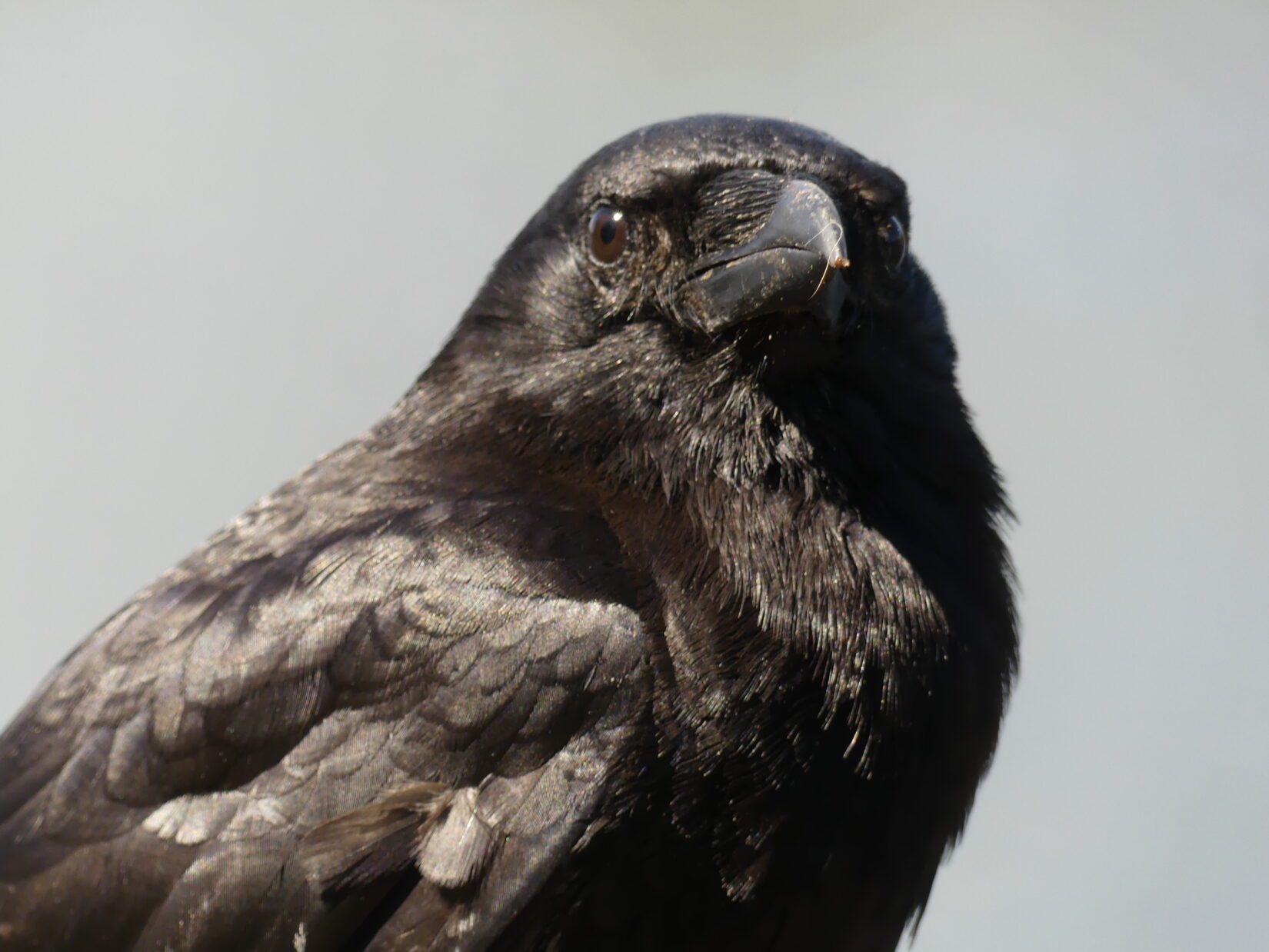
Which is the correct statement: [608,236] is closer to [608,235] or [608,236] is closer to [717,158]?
[608,235]

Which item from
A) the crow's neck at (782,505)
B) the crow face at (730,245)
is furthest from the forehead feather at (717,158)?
the crow's neck at (782,505)

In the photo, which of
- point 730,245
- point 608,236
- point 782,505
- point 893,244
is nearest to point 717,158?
point 730,245

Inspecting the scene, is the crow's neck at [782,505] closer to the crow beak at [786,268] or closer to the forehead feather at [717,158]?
the crow beak at [786,268]

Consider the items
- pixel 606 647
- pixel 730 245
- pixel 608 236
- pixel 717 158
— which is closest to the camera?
pixel 606 647

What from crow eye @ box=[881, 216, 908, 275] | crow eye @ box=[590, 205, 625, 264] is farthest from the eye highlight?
crow eye @ box=[881, 216, 908, 275]

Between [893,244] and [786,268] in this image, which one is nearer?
[786,268]

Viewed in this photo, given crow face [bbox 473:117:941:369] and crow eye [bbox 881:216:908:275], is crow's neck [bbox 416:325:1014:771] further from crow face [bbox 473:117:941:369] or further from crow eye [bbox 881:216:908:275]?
crow eye [bbox 881:216:908:275]
